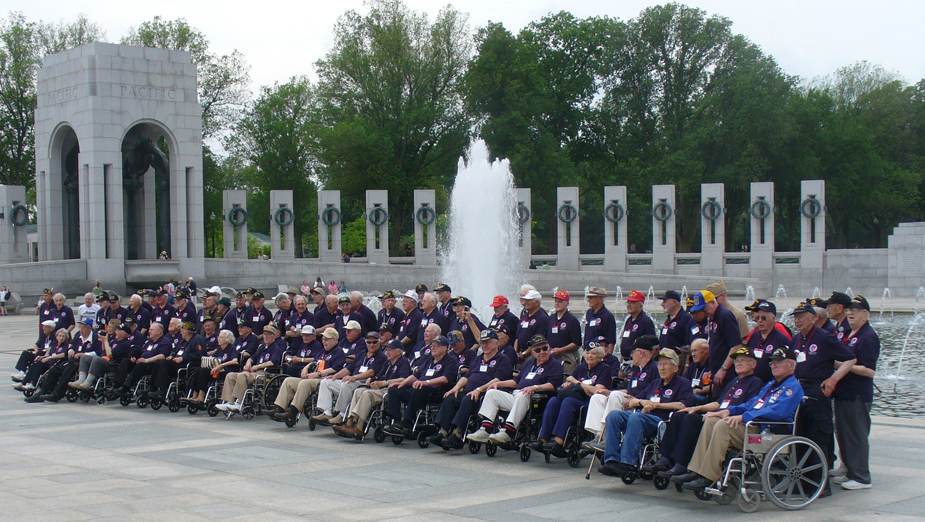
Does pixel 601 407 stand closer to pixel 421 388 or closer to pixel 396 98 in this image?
pixel 421 388

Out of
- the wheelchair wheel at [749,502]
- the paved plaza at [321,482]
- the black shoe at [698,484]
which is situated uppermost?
the black shoe at [698,484]

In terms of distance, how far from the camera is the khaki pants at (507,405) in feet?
31.5

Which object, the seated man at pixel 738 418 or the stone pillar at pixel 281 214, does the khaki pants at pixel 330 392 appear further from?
the stone pillar at pixel 281 214

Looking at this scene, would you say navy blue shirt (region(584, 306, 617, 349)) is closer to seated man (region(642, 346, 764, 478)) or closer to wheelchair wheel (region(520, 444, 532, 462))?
wheelchair wheel (region(520, 444, 532, 462))

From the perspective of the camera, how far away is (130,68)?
3697cm

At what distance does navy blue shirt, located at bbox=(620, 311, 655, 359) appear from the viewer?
10.6m

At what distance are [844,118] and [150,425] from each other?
5992 cm

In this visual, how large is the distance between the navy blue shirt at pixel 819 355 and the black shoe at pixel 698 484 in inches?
57.3

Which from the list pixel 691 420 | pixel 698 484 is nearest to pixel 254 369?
pixel 691 420

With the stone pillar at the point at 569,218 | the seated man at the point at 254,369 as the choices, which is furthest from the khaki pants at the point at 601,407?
the stone pillar at the point at 569,218

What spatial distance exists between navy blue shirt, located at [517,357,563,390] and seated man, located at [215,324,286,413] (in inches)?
177

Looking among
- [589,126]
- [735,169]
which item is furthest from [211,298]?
[589,126]

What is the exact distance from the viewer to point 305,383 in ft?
38.4

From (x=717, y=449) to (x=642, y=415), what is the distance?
0.87 meters
